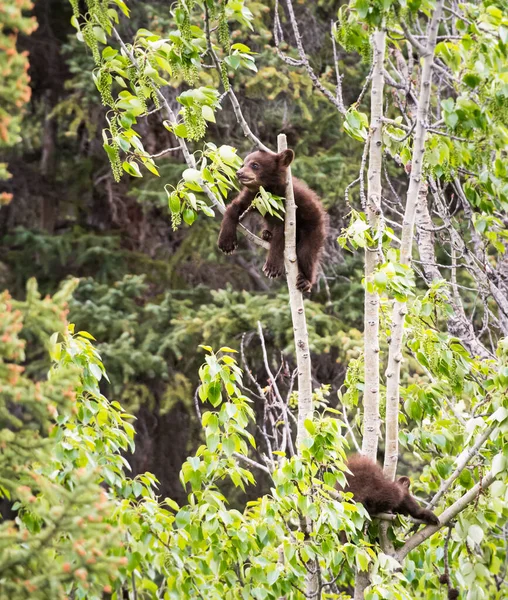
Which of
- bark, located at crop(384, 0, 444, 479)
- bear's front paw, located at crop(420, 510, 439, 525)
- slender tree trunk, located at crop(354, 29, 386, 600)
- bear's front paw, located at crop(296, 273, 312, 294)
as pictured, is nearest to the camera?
bark, located at crop(384, 0, 444, 479)

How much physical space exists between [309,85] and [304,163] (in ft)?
2.69

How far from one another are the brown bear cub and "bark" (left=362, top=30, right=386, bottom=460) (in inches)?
2.7

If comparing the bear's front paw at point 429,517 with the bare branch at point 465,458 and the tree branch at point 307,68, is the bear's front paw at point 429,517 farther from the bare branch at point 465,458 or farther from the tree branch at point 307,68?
the tree branch at point 307,68

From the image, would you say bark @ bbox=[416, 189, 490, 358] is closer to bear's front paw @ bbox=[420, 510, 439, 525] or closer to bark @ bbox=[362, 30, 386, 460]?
bark @ bbox=[362, 30, 386, 460]

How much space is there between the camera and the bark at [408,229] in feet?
10.7

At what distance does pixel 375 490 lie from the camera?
389 centimetres

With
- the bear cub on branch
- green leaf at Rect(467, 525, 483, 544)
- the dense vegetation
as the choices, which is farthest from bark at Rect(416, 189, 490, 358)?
green leaf at Rect(467, 525, 483, 544)

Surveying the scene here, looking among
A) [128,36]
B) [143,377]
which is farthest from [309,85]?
[143,377]

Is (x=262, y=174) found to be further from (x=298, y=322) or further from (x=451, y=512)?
(x=451, y=512)

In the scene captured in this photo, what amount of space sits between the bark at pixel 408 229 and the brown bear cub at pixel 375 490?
0.23 ft

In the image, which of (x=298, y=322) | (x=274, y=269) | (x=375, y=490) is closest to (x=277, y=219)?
(x=274, y=269)

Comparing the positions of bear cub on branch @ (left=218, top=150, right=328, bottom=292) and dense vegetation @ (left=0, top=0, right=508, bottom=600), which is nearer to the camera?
dense vegetation @ (left=0, top=0, right=508, bottom=600)

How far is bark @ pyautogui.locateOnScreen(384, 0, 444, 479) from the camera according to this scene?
3250 mm

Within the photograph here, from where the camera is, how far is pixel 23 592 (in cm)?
235
